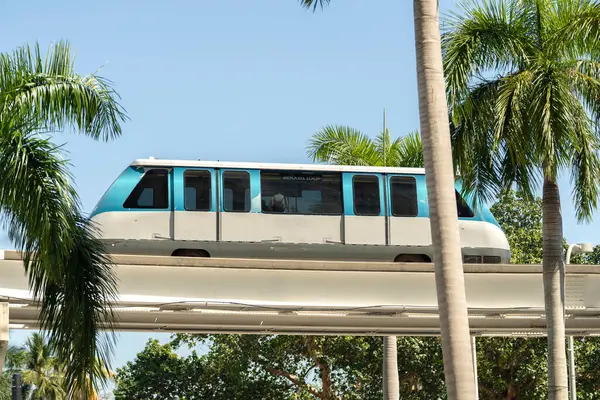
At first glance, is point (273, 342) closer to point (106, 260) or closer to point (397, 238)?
point (397, 238)

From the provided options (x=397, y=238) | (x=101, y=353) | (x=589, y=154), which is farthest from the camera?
(x=397, y=238)

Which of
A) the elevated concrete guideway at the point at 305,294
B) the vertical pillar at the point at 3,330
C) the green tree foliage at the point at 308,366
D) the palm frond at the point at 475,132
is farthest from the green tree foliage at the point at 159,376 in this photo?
the vertical pillar at the point at 3,330

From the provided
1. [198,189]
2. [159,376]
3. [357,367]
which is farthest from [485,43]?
[159,376]

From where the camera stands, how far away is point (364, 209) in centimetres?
2628

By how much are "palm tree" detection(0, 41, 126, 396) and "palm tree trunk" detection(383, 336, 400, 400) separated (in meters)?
16.2

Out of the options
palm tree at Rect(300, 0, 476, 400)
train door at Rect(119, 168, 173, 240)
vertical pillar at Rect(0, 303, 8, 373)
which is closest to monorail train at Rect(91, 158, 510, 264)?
train door at Rect(119, 168, 173, 240)

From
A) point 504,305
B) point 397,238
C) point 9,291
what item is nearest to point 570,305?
point 504,305

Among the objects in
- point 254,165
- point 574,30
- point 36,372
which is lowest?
point 36,372

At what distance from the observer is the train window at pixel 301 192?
25.8 m

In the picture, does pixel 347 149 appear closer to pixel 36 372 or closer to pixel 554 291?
pixel 554 291

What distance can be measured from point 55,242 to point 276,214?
1181cm

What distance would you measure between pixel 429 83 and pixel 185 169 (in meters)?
12.2

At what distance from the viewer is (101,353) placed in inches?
589

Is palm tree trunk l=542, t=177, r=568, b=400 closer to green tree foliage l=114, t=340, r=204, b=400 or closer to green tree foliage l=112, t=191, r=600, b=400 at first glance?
green tree foliage l=112, t=191, r=600, b=400
